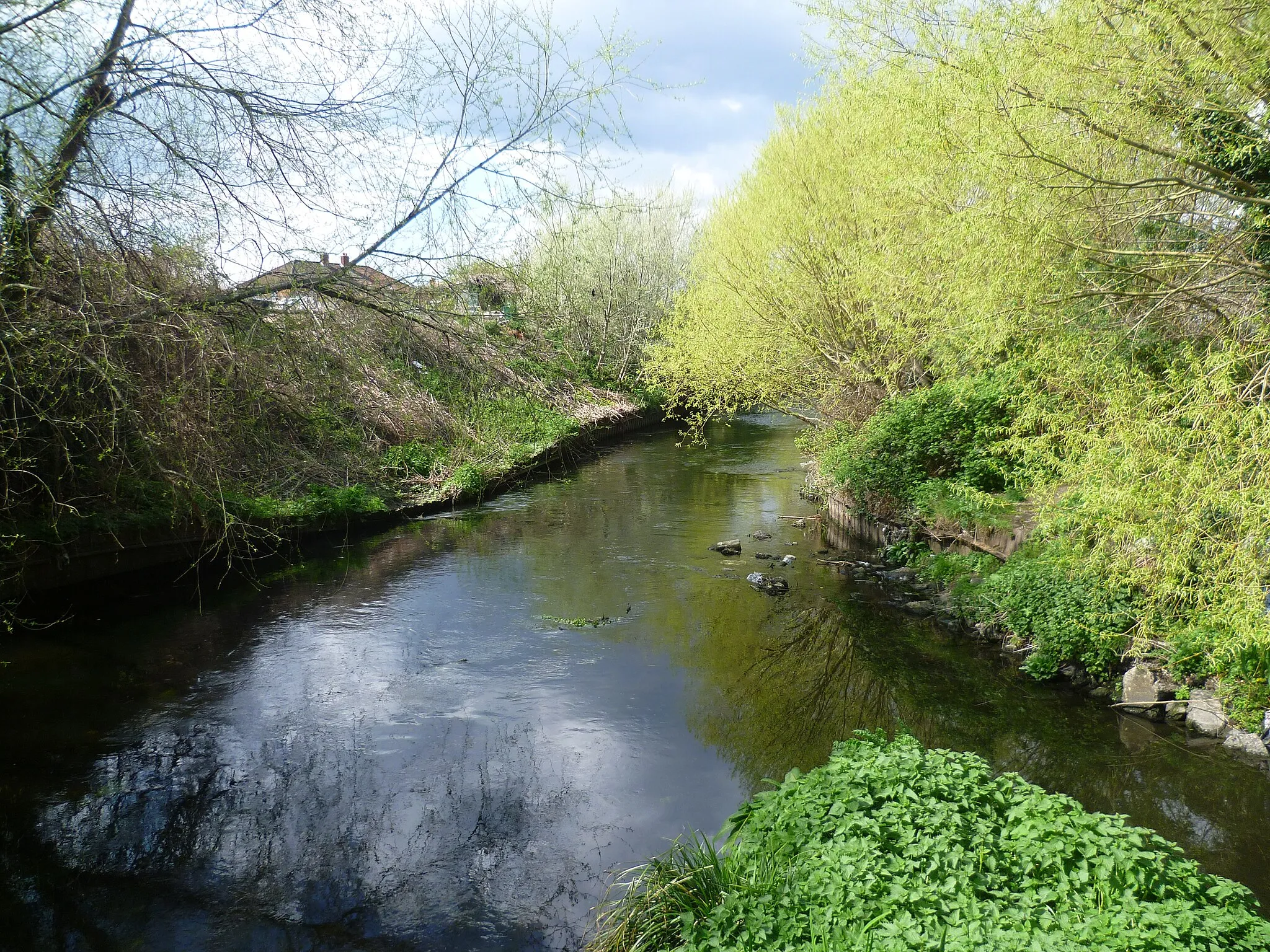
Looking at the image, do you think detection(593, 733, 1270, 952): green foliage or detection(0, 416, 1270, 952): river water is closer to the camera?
detection(593, 733, 1270, 952): green foliage

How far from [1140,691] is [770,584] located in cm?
461

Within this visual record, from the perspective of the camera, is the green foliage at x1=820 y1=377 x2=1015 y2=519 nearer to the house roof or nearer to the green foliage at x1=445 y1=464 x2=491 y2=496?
the green foliage at x1=445 y1=464 x2=491 y2=496

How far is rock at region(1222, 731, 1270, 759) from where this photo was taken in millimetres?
6207

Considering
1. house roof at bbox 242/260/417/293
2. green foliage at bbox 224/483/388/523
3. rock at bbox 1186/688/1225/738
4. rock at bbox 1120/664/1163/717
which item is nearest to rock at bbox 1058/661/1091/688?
rock at bbox 1120/664/1163/717

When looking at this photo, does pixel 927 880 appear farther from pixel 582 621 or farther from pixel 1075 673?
pixel 582 621

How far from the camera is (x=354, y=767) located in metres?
6.31

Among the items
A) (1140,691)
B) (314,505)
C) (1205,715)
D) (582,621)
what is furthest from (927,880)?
(314,505)

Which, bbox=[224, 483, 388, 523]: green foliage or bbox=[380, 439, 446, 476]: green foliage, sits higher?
bbox=[380, 439, 446, 476]: green foliage

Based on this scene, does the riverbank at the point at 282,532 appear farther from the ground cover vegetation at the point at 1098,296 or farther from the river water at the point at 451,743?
the ground cover vegetation at the point at 1098,296

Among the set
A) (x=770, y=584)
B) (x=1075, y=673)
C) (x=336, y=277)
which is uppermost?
(x=336, y=277)

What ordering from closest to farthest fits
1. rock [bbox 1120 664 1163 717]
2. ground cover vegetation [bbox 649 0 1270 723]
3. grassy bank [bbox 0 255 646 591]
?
grassy bank [bbox 0 255 646 591], ground cover vegetation [bbox 649 0 1270 723], rock [bbox 1120 664 1163 717]

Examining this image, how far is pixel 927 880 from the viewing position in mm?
3465

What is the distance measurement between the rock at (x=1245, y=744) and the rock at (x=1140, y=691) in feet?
1.89

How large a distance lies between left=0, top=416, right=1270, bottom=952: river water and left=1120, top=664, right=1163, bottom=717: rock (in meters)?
0.22
